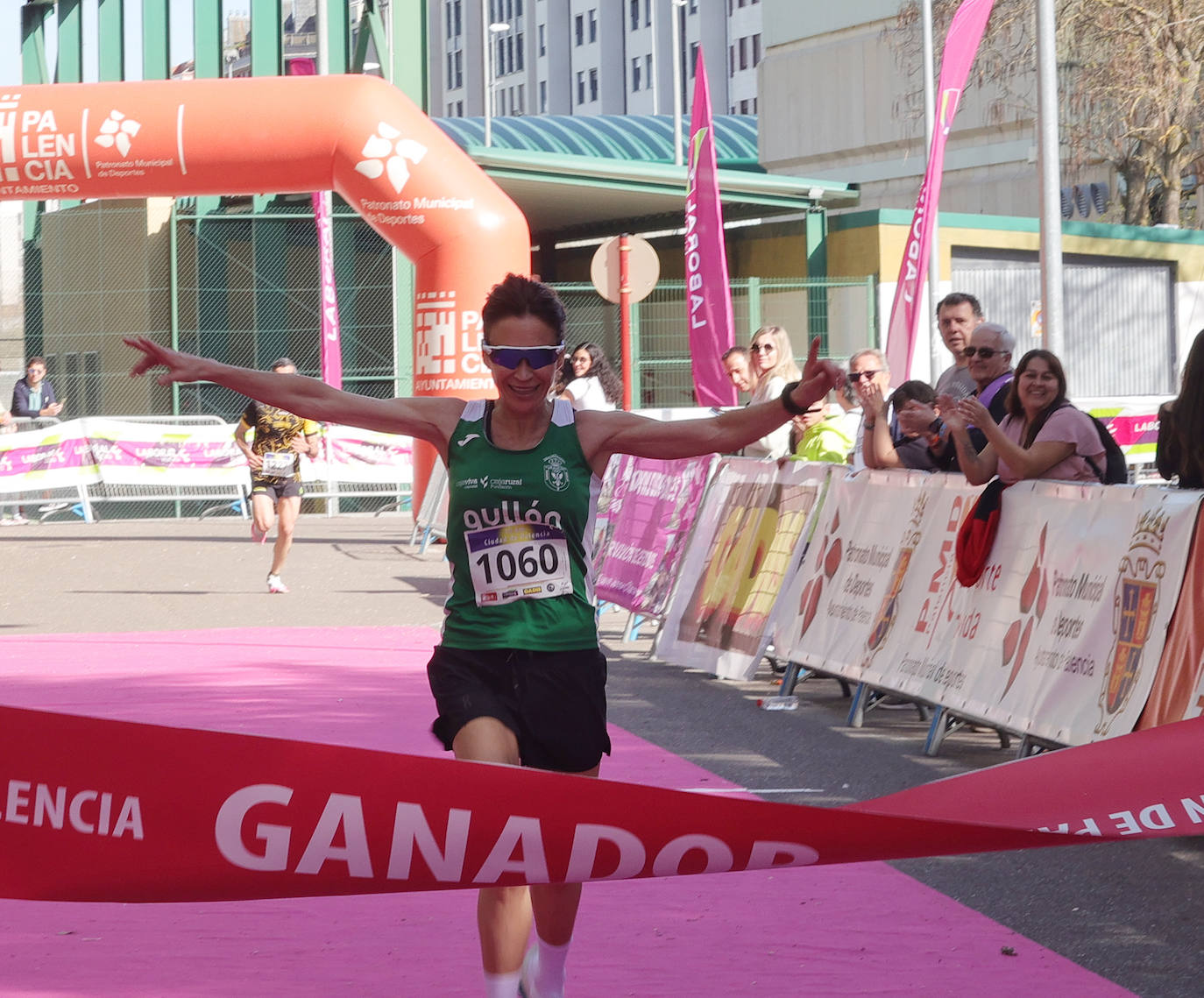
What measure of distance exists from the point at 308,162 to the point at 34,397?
24.7 feet

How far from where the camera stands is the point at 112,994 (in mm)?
4867

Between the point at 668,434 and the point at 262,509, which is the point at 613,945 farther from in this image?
the point at 262,509

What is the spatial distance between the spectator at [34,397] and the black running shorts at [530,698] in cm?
2142

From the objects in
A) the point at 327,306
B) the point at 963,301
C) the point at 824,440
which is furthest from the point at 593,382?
the point at 327,306

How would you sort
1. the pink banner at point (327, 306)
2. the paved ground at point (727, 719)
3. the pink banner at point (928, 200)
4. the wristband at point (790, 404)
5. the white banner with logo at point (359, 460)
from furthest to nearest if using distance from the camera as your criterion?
the white banner with logo at point (359, 460) → the pink banner at point (327, 306) → the pink banner at point (928, 200) → the paved ground at point (727, 719) → the wristband at point (790, 404)

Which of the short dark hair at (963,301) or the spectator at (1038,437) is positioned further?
the short dark hair at (963,301)

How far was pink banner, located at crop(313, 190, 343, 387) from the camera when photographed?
22.9 metres

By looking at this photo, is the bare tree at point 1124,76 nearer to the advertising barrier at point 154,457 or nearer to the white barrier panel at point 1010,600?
the advertising barrier at point 154,457

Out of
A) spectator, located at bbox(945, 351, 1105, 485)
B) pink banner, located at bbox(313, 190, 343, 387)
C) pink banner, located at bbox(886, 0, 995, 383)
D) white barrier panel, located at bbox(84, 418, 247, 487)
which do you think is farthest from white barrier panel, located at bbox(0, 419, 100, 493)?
spectator, located at bbox(945, 351, 1105, 485)

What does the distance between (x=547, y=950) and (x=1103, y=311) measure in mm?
30738

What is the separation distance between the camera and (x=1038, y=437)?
25.7 feet

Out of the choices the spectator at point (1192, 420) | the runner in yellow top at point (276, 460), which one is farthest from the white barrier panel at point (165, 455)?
the spectator at point (1192, 420)

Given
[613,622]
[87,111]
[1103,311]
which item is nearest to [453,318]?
[87,111]

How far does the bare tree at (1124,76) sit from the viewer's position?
97.9ft
